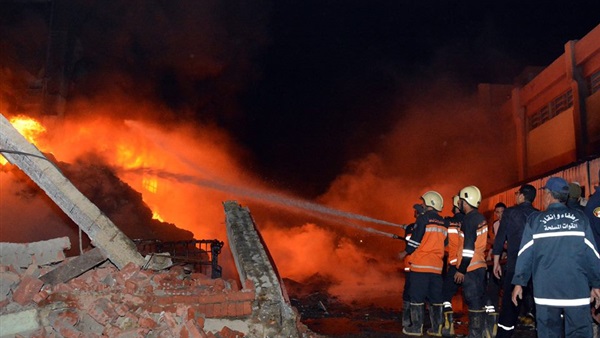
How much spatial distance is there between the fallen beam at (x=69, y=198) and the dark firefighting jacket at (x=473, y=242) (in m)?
3.83

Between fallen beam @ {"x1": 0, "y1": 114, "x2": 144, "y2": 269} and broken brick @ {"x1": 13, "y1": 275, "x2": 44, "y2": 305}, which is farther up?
fallen beam @ {"x1": 0, "y1": 114, "x2": 144, "y2": 269}

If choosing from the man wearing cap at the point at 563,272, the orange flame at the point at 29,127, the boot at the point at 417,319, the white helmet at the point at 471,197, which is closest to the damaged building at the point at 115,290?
the boot at the point at 417,319

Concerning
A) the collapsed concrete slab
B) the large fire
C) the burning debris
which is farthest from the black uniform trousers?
the large fire

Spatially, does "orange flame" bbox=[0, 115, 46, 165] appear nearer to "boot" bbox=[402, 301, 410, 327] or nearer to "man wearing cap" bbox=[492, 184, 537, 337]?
"boot" bbox=[402, 301, 410, 327]

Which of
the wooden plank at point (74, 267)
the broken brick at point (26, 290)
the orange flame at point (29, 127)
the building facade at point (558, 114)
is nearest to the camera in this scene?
the broken brick at point (26, 290)

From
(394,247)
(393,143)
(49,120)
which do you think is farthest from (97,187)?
(393,143)

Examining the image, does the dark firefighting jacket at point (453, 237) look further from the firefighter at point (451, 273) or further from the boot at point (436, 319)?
the boot at point (436, 319)

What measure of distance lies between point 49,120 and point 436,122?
54.8 feet

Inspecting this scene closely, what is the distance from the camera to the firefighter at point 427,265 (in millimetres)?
6578

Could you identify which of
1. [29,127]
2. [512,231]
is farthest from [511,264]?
[29,127]

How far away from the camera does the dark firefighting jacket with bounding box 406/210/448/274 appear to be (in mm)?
6625

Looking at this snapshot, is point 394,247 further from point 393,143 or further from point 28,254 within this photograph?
point 28,254

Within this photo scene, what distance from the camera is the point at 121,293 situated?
4812 mm

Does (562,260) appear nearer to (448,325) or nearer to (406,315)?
(448,325)
